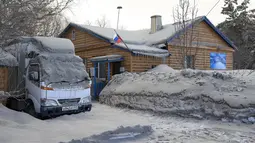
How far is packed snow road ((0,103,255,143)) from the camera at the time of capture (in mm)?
7203

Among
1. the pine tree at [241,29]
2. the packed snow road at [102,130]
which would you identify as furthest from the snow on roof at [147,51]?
the pine tree at [241,29]

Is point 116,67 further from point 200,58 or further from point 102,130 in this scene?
point 102,130

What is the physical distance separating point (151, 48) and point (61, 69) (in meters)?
10.8

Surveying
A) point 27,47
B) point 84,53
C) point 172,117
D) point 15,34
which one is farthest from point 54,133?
point 84,53

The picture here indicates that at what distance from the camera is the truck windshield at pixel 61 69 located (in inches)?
390

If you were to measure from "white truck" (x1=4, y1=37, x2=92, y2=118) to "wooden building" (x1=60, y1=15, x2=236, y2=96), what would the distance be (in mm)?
7895

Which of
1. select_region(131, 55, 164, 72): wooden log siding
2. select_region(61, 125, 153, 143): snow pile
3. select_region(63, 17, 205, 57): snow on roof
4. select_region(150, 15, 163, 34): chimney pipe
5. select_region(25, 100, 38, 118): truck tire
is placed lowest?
select_region(61, 125, 153, 143): snow pile

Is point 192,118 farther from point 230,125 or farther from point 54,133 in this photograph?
point 54,133

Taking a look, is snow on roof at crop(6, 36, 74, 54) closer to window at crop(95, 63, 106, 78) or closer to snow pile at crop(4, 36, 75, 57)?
snow pile at crop(4, 36, 75, 57)

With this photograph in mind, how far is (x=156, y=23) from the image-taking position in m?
24.5

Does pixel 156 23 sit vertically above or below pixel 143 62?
above

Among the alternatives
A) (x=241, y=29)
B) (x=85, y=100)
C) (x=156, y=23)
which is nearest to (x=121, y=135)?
(x=85, y=100)

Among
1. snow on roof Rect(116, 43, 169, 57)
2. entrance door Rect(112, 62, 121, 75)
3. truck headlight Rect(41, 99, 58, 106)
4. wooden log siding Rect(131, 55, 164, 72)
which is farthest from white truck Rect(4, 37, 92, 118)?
entrance door Rect(112, 62, 121, 75)

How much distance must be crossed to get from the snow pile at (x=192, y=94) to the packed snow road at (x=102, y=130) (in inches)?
27.7
